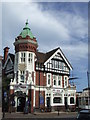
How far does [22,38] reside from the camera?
31.8 m

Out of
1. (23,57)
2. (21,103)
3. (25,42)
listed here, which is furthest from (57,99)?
(25,42)

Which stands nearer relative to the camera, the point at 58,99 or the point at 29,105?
the point at 29,105

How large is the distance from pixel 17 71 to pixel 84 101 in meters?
21.4

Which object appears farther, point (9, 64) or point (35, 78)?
point (9, 64)

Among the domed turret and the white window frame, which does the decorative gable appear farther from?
the white window frame

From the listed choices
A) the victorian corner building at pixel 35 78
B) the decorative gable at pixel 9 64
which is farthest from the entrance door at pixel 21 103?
the decorative gable at pixel 9 64

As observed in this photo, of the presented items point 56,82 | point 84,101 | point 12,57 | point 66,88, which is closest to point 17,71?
point 12,57

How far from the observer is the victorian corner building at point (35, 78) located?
30.0m

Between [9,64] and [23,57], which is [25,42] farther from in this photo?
[9,64]

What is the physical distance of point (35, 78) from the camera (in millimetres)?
31797

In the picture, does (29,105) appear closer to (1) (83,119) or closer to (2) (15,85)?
(2) (15,85)

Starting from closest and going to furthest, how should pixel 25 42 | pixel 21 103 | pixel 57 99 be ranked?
pixel 21 103 → pixel 25 42 → pixel 57 99

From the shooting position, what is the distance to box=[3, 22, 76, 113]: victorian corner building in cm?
3000

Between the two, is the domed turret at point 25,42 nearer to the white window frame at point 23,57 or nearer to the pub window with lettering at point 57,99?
the white window frame at point 23,57
